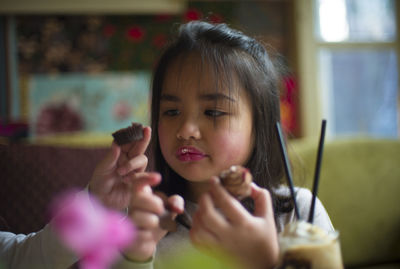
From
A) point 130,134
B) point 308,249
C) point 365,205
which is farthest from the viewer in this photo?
point 365,205

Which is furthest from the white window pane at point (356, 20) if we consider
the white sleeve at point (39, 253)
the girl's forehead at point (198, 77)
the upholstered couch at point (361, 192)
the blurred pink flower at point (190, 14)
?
the white sleeve at point (39, 253)

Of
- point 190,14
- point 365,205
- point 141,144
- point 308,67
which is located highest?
point 190,14

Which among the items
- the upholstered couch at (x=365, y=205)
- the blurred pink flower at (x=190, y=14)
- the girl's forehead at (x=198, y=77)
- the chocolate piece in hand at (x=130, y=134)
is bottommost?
the upholstered couch at (x=365, y=205)

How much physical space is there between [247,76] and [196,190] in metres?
0.30

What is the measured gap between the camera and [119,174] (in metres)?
0.63

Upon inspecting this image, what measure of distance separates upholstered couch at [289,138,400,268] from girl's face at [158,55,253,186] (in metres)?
0.79

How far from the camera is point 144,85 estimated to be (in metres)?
2.61

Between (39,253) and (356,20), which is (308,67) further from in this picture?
(39,253)

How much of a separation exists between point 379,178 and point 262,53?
2.95ft

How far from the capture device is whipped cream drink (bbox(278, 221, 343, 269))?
14.4 inches

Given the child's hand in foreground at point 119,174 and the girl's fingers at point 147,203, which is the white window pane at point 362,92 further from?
the girl's fingers at point 147,203

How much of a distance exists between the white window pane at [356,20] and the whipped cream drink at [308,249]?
2642mm

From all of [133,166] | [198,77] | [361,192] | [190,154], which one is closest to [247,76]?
[198,77]

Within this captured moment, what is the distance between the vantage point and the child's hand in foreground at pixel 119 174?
0.60 metres
